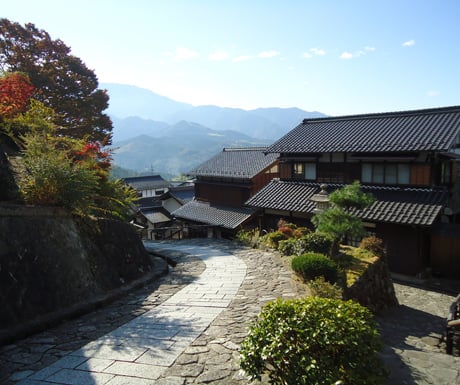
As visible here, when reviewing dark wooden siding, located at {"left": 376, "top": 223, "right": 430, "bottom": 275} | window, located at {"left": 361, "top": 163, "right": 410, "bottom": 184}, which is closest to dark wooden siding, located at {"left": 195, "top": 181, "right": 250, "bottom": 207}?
window, located at {"left": 361, "top": 163, "right": 410, "bottom": 184}

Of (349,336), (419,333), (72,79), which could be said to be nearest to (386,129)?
(419,333)

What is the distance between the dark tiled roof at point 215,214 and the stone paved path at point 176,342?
46.1ft

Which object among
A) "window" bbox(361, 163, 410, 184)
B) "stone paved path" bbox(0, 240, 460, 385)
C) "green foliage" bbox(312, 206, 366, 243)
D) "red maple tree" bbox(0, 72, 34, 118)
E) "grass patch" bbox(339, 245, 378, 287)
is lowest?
"stone paved path" bbox(0, 240, 460, 385)

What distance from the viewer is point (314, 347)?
12.2 ft

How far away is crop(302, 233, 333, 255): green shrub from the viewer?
36.2 feet

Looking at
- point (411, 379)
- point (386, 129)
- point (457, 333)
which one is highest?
point (386, 129)

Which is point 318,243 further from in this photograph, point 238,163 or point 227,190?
point 238,163

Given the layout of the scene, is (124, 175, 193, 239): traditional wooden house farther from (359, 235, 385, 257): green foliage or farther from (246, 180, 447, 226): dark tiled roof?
(359, 235, 385, 257): green foliage

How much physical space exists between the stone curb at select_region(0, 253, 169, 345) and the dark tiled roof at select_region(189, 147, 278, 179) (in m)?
17.9

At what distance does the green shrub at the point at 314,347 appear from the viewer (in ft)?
11.6

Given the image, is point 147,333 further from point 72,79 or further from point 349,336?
point 72,79

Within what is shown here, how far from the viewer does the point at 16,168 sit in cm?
809

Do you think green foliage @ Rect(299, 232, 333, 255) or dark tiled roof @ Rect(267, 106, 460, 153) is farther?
dark tiled roof @ Rect(267, 106, 460, 153)

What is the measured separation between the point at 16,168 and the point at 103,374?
6003mm
